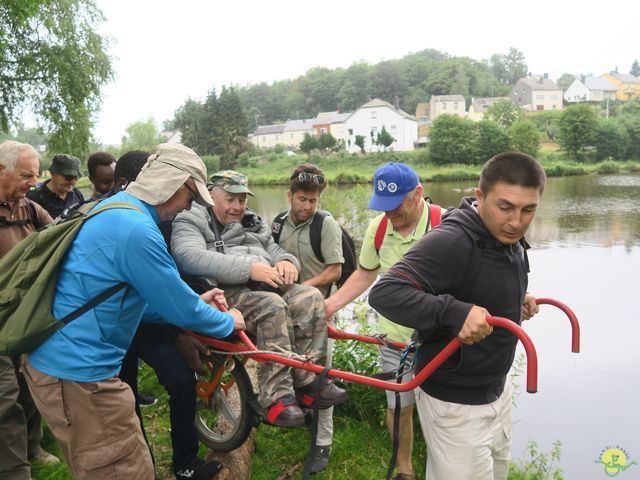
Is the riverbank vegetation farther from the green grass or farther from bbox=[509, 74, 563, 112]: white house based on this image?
bbox=[509, 74, 563, 112]: white house

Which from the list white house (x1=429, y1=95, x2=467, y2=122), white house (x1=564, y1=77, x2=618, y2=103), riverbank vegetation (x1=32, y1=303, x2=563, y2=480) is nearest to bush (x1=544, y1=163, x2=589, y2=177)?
riverbank vegetation (x1=32, y1=303, x2=563, y2=480)

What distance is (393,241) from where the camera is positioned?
387 cm

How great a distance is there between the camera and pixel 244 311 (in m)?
3.54

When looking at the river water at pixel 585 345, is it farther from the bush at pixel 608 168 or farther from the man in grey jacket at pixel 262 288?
the bush at pixel 608 168

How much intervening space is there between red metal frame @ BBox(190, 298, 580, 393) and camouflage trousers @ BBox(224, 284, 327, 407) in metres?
0.13

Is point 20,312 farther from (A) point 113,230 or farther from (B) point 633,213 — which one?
(B) point 633,213

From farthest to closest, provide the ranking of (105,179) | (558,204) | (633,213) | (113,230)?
(558,204), (633,213), (105,179), (113,230)

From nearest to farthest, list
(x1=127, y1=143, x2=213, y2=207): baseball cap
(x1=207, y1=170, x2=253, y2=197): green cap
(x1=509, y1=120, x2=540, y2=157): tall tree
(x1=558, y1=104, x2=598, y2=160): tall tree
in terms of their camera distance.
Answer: (x1=127, y1=143, x2=213, y2=207): baseball cap
(x1=207, y1=170, x2=253, y2=197): green cap
(x1=509, y1=120, x2=540, y2=157): tall tree
(x1=558, y1=104, x2=598, y2=160): tall tree

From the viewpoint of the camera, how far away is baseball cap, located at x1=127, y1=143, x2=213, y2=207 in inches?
105

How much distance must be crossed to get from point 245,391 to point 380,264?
1321 mm

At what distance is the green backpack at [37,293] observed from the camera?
244 centimetres

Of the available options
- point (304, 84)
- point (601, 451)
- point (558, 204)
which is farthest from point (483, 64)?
point (601, 451)
